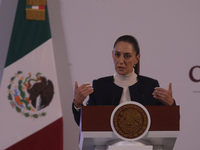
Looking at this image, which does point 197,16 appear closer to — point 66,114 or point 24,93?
point 66,114

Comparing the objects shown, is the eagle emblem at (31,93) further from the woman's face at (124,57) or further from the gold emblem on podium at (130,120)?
the gold emblem on podium at (130,120)

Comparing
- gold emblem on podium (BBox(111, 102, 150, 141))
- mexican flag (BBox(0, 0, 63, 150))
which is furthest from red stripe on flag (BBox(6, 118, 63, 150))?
gold emblem on podium (BBox(111, 102, 150, 141))

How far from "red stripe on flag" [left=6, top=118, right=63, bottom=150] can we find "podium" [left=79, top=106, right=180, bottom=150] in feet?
6.54

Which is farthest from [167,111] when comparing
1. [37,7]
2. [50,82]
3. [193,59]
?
[193,59]

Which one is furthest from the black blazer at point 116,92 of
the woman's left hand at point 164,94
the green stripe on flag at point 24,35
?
the green stripe on flag at point 24,35

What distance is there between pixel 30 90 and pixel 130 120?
2251 millimetres

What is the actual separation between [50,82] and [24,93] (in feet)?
1.06

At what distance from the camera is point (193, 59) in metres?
4.95

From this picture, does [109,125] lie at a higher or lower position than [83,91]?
lower

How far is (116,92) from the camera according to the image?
279 cm

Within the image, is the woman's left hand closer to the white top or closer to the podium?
the podium

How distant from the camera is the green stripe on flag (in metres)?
4.23

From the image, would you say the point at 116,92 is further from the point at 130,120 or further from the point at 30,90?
the point at 30,90

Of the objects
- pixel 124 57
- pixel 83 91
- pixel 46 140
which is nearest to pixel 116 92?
pixel 124 57
